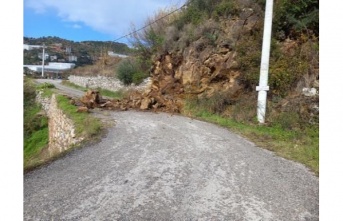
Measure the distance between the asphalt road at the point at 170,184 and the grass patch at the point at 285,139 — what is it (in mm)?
354

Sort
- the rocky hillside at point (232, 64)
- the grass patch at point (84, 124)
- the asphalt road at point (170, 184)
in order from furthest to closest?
the rocky hillside at point (232, 64) → the grass patch at point (84, 124) → the asphalt road at point (170, 184)

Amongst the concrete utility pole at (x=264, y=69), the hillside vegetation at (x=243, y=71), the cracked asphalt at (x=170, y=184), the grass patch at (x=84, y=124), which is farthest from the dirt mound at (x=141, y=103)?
the cracked asphalt at (x=170, y=184)

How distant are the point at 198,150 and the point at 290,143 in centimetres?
233

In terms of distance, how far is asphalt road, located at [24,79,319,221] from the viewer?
3.08 meters

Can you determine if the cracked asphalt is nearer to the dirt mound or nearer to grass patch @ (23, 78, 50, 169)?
the dirt mound

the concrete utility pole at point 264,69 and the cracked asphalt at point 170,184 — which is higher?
the concrete utility pole at point 264,69

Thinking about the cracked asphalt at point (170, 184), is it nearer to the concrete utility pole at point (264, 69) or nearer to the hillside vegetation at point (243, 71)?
the hillside vegetation at point (243, 71)

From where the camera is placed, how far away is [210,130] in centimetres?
810

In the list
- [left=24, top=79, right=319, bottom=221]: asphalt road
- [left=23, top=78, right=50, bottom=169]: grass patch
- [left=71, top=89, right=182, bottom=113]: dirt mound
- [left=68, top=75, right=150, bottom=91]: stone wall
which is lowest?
[left=23, top=78, right=50, bottom=169]: grass patch

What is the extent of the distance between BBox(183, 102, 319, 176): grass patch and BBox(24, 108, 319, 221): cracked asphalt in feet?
1.17

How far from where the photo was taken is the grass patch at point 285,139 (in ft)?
18.4

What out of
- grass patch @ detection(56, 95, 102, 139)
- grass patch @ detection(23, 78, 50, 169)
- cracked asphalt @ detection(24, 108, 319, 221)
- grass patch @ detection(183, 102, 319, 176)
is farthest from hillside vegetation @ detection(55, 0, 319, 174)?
grass patch @ detection(23, 78, 50, 169)

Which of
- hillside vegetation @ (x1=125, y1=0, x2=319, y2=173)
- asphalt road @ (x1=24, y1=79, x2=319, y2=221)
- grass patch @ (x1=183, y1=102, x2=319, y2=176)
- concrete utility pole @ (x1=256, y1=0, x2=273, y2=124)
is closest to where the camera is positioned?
asphalt road @ (x1=24, y1=79, x2=319, y2=221)

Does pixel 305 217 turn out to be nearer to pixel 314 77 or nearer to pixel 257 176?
pixel 257 176
